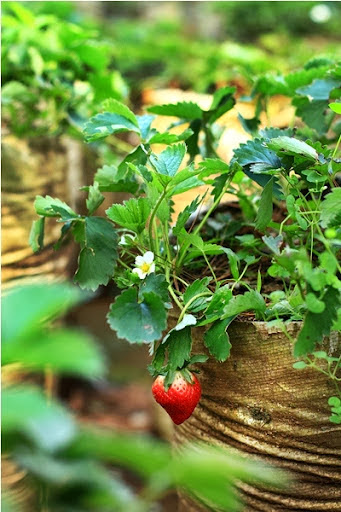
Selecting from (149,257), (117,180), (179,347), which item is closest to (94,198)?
(117,180)

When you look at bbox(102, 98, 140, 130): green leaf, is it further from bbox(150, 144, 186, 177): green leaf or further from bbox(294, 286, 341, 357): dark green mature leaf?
bbox(294, 286, 341, 357): dark green mature leaf

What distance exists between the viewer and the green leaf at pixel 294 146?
71 cm

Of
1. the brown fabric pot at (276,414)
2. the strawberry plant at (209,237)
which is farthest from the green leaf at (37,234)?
the brown fabric pot at (276,414)

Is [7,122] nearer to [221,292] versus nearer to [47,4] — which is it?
[47,4]

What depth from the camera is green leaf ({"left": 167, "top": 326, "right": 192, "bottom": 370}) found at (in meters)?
0.71

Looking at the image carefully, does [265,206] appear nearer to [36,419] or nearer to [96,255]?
[96,255]

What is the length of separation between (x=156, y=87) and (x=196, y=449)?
1649mm

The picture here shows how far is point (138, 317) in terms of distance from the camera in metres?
0.69

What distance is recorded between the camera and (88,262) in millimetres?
802

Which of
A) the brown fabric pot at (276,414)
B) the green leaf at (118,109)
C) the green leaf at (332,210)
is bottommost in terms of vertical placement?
the brown fabric pot at (276,414)

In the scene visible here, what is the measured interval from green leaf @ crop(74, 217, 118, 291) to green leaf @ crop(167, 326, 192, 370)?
0.12 meters

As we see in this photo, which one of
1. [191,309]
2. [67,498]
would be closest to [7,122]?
[191,309]

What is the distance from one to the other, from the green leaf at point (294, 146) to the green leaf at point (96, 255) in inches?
8.8

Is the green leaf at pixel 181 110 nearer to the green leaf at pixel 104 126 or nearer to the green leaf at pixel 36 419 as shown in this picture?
the green leaf at pixel 104 126
